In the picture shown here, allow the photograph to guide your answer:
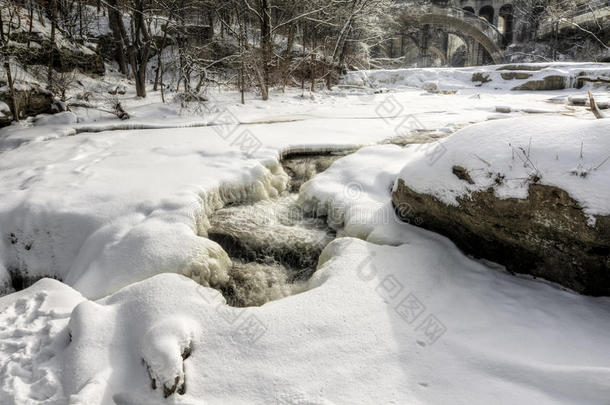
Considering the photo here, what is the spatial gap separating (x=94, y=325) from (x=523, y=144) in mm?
3288

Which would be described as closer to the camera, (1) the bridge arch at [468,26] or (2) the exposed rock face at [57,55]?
(2) the exposed rock face at [57,55]

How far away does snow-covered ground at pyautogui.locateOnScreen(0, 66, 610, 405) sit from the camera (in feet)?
6.75

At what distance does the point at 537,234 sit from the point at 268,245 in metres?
2.39

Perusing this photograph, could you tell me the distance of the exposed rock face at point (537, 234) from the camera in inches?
104

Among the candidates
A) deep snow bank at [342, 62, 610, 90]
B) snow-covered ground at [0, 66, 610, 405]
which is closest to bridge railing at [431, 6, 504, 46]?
deep snow bank at [342, 62, 610, 90]

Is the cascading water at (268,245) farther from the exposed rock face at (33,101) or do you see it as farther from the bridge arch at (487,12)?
the bridge arch at (487,12)

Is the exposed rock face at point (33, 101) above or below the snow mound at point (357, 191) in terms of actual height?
above

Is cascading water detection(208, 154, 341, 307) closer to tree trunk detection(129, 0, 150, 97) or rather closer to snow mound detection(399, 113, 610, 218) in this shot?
snow mound detection(399, 113, 610, 218)

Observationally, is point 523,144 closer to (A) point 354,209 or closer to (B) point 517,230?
(B) point 517,230

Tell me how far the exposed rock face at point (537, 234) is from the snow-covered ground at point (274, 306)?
114 millimetres

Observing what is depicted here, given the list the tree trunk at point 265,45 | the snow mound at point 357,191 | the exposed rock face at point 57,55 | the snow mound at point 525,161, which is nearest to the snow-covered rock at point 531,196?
the snow mound at point 525,161

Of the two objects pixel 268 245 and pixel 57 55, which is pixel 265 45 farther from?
pixel 268 245

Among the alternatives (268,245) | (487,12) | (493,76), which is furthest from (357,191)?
(487,12)

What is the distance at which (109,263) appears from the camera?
3.23 m
